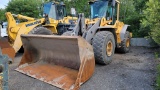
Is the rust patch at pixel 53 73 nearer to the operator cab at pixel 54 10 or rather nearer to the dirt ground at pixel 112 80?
the dirt ground at pixel 112 80

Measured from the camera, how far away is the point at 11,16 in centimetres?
694

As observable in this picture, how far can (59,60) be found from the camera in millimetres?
4523

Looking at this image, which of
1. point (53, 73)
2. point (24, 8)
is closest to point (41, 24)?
point (53, 73)

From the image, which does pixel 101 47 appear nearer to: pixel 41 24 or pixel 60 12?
pixel 41 24

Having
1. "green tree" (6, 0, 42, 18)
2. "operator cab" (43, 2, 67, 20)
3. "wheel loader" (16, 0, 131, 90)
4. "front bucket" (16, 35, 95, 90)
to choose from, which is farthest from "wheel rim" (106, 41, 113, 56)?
"green tree" (6, 0, 42, 18)

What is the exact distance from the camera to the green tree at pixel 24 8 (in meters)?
20.0

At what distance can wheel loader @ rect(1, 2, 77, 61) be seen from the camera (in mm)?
6744

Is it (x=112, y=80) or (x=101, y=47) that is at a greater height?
(x=101, y=47)

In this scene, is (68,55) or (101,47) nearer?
(68,55)

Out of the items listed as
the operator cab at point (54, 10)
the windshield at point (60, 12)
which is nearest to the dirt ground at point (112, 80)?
the operator cab at point (54, 10)

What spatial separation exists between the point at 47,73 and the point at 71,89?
1.03 metres

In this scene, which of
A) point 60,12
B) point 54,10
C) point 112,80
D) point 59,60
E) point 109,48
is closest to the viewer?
point 112,80

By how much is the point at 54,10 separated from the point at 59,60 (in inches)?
176

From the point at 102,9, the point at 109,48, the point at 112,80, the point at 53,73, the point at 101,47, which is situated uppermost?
the point at 102,9
